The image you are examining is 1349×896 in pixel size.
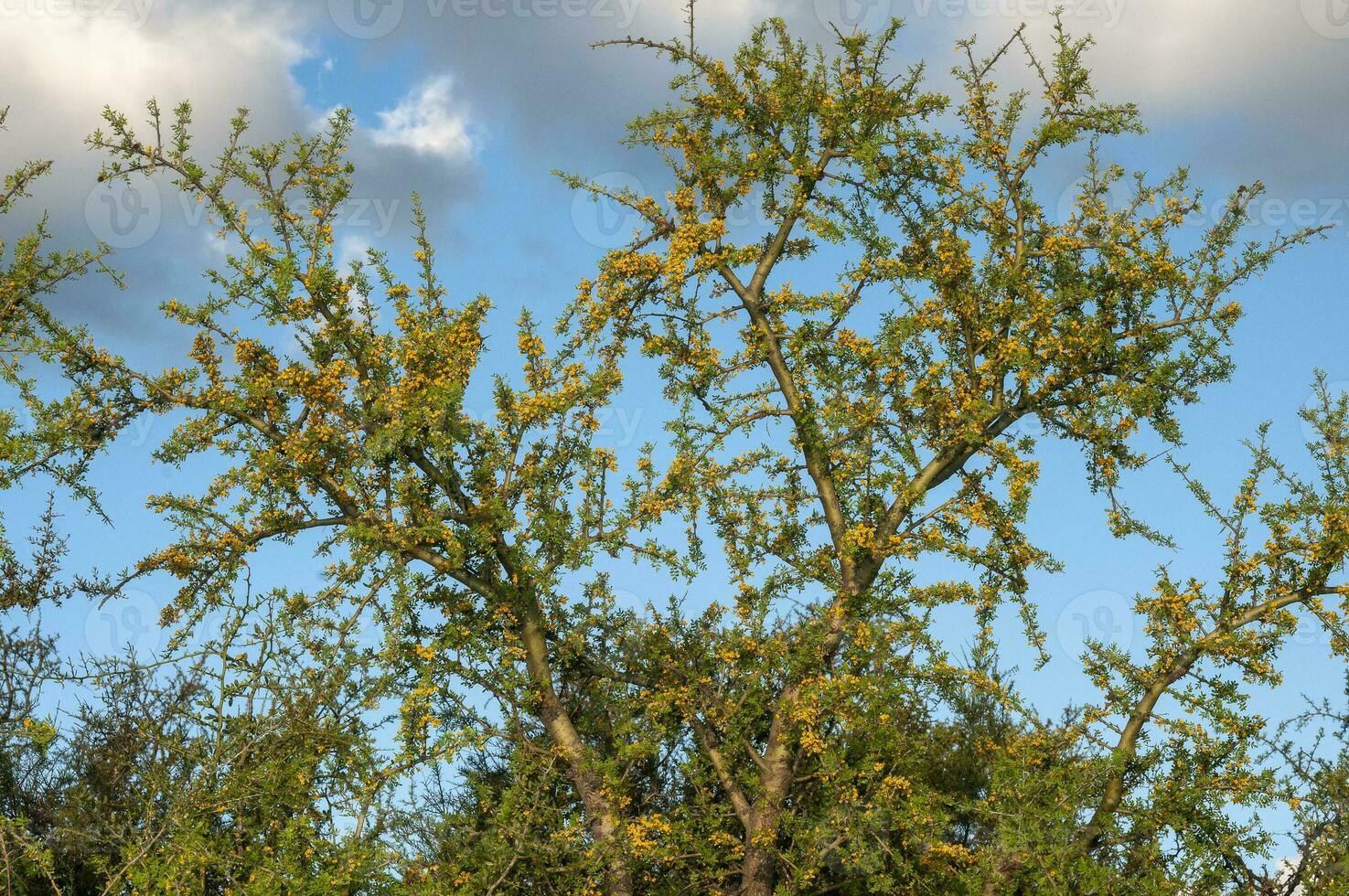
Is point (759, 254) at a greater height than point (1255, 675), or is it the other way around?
point (759, 254)

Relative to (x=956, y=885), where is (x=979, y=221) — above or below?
above

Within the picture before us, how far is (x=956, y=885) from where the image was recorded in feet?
42.7

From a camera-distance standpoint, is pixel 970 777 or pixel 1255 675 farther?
pixel 970 777

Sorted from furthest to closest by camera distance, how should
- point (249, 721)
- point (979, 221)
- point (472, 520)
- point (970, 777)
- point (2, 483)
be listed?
point (970, 777)
point (979, 221)
point (472, 520)
point (2, 483)
point (249, 721)

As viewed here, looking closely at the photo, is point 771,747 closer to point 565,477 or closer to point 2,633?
point 565,477

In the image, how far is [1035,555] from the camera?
1266cm

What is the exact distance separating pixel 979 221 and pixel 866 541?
3842 mm

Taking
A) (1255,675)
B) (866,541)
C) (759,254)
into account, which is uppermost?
(759,254)

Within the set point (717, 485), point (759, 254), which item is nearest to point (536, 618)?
point (717, 485)

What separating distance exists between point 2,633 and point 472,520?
6094 mm

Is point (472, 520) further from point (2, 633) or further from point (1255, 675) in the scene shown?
point (1255, 675)

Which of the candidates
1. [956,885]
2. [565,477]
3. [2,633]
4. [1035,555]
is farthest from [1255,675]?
[2,633]

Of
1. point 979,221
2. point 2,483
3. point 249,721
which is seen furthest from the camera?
point 979,221

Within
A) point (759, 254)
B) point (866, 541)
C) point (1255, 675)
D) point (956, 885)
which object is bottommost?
point (956, 885)
